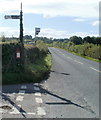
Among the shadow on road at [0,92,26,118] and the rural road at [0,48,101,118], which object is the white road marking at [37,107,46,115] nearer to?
the rural road at [0,48,101,118]

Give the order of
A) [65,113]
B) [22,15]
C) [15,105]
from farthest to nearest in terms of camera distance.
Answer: [22,15] → [15,105] → [65,113]

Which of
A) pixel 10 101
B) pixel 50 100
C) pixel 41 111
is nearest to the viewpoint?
pixel 41 111

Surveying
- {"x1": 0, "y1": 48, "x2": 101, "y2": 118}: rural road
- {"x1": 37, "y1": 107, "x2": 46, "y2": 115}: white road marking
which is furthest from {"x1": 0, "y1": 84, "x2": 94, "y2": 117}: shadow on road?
{"x1": 37, "y1": 107, "x2": 46, "y2": 115}: white road marking

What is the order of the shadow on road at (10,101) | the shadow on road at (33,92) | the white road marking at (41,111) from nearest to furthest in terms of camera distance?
the white road marking at (41,111) → the shadow on road at (10,101) → the shadow on road at (33,92)

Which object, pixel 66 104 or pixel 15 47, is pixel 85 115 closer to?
pixel 66 104

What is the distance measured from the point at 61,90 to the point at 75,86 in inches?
46.5

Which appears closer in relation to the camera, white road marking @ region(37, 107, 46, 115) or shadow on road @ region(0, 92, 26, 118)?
white road marking @ region(37, 107, 46, 115)

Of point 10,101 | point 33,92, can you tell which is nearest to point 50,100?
point 33,92

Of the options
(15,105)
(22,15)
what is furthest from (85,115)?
(22,15)

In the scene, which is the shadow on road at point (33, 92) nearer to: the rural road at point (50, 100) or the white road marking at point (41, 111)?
the rural road at point (50, 100)

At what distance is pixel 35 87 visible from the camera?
366 inches

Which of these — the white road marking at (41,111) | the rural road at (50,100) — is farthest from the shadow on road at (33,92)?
the white road marking at (41,111)

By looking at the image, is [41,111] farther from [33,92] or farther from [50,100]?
[33,92]

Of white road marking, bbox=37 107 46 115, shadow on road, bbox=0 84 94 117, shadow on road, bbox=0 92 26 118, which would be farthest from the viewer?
shadow on road, bbox=0 84 94 117
